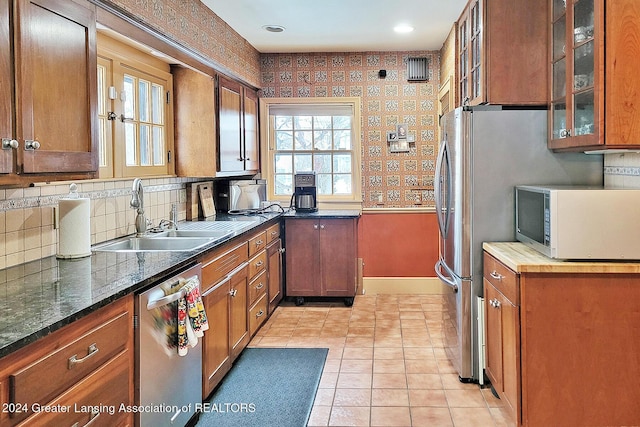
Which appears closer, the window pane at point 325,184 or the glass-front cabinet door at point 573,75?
the glass-front cabinet door at point 573,75

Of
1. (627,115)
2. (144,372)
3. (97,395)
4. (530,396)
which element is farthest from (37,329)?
(627,115)

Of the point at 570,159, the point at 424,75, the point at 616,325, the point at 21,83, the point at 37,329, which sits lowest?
the point at 616,325

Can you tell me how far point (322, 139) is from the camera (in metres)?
5.78

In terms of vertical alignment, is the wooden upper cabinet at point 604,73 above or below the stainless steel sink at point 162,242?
above

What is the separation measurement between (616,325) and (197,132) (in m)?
2.98

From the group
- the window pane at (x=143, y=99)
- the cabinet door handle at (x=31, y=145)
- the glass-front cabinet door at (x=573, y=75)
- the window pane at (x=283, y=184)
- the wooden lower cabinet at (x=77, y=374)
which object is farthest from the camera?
the window pane at (x=283, y=184)

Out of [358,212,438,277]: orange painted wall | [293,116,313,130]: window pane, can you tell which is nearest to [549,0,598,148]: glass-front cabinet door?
[358,212,438,277]: orange painted wall

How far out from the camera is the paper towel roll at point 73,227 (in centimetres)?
247

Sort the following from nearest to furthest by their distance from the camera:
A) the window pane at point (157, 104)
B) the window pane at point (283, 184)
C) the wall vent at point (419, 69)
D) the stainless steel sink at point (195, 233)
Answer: the stainless steel sink at point (195, 233) → the window pane at point (157, 104) → the wall vent at point (419, 69) → the window pane at point (283, 184)

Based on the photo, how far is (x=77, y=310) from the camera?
1605 mm

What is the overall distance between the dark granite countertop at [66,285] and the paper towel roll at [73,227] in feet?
0.17

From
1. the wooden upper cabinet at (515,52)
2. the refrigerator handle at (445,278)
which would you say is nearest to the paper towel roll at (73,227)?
the refrigerator handle at (445,278)

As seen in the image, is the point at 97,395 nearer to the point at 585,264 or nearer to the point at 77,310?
the point at 77,310

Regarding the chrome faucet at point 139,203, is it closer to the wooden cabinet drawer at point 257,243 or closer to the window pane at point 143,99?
the window pane at point 143,99
